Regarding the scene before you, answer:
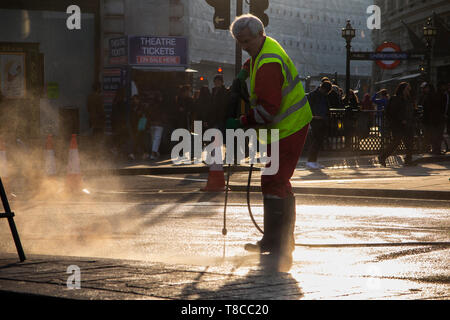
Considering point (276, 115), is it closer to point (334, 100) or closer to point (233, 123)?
point (233, 123)

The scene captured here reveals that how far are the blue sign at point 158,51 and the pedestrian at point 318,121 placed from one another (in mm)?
6154

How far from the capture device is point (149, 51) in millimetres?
23797

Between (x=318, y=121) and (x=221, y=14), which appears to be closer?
(x=221, y=14)

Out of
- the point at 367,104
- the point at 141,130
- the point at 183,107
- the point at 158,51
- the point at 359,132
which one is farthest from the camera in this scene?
the point at 367,104

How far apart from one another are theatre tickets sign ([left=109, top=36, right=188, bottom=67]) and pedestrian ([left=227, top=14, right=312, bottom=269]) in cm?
1686

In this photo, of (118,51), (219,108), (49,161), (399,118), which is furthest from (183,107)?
(49,161)

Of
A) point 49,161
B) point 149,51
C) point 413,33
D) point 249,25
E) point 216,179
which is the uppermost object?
point 413,33

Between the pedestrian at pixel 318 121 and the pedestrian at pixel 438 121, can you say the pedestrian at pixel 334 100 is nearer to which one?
the pedestrian at pixel 438 121

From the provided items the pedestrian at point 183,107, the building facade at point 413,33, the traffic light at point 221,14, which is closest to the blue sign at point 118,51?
the pedestrian at point 183,107

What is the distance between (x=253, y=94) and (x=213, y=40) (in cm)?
9404

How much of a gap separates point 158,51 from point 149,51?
34 cm

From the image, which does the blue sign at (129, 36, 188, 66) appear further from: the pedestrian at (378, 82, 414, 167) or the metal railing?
the pedestrian at (378, 82, 414, 167)

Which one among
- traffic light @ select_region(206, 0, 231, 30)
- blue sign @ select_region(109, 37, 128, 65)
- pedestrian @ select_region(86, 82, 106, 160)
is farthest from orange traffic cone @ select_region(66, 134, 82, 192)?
blue sign @ select_region(109, 37, 128, 65)

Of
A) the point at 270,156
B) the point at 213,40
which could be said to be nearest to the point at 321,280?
the point at 270,156
